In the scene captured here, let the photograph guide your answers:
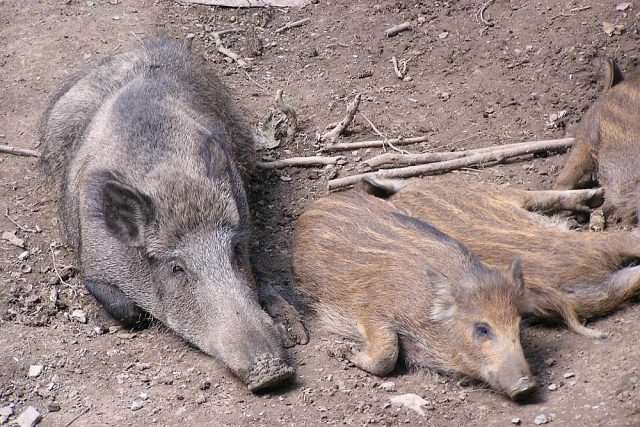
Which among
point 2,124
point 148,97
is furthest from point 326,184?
point 2,124

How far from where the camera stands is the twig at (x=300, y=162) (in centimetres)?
656

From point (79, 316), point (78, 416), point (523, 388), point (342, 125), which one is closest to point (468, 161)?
point (342, 125)

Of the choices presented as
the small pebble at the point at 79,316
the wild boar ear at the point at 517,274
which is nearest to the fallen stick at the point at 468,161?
the wild boar ear at the point at 517,274

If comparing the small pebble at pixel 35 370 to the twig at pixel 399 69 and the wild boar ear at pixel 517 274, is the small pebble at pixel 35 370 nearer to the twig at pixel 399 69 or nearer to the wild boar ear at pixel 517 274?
the wild boar ear at pixel 517 274

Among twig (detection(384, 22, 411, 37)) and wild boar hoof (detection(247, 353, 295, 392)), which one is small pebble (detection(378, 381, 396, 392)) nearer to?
wild boar hoof (detection(247, 353, 295, 392))

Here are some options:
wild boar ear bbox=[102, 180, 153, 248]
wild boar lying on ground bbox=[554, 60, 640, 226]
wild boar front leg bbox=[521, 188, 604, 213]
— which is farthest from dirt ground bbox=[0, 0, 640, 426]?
wild boar ear bbox=[102, 180, 153, 248]

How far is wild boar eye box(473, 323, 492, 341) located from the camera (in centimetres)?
443

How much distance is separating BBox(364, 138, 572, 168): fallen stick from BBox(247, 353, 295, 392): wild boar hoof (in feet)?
7.12

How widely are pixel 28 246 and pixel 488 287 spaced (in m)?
3.08

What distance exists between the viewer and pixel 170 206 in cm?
500

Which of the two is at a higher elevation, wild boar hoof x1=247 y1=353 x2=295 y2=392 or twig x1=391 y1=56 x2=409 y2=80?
twig x1=391 y1=56 x2=409 y2=80

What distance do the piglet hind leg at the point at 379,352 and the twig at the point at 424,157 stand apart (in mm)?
1697

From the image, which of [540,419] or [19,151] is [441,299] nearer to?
[540,419]

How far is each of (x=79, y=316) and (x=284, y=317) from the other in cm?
124
